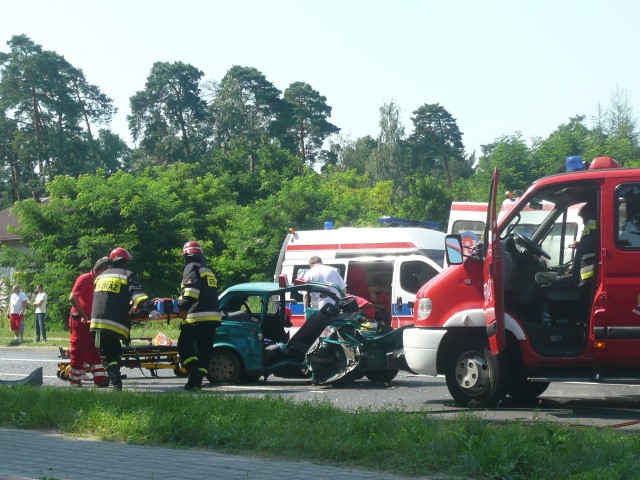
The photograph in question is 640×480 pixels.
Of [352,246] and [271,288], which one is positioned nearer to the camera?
[271,288]

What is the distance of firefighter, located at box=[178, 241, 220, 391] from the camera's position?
14.0 metres

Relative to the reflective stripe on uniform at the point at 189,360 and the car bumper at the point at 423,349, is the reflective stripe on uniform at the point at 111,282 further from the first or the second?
the car bumper at the point at 423,349

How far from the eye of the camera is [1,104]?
84.0 meters

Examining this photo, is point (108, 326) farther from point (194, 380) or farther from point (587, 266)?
point (587, 266)

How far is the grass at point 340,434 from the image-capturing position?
293 inches

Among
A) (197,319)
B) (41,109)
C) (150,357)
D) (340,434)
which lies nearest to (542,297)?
(340,434)

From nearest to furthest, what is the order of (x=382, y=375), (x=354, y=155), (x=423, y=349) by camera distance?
(x=423, y=349), (x=382, y=375), (x=354, y=155)

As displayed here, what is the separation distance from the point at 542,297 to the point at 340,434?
400cm

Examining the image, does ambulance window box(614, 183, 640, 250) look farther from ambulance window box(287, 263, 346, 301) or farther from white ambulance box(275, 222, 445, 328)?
ambulance window box(287, 263, 346, 301)

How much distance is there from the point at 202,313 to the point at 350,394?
2.19 meters

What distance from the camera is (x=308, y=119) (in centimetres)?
10056

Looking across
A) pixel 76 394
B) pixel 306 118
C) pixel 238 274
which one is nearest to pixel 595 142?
pixel 238 274

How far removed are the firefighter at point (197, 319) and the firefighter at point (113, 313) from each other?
537mm

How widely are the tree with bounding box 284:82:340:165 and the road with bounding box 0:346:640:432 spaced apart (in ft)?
267
